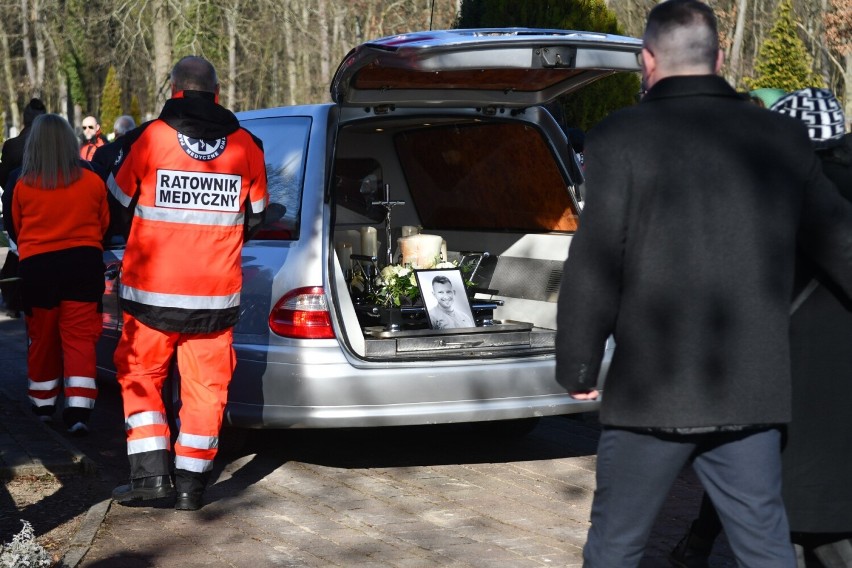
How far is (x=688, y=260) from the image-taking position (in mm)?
3109

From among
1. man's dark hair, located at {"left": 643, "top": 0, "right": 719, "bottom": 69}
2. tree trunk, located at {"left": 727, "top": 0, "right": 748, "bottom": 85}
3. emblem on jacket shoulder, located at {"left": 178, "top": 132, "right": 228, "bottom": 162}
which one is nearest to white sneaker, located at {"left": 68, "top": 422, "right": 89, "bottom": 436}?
emblem on jacket shoulder, located at {"left": 178, "top": 132, "right": 228, "bottom": 162}

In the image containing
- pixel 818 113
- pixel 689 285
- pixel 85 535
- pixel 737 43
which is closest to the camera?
pixel 689 285

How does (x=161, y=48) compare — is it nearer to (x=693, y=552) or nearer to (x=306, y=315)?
(x=306, y=315)

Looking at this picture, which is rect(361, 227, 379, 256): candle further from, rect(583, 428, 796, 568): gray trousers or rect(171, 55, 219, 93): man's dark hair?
rect(583, 428, 796, 568): gray trousers

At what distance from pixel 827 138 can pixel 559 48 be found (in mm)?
2058

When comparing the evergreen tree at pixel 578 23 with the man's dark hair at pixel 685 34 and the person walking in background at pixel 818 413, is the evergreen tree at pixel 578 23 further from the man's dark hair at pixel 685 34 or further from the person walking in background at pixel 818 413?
the man's dark hair at pixel 685 34

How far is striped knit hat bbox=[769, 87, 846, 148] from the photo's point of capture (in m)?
3.77

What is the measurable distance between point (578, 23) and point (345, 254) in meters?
4.68

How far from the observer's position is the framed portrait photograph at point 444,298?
6.62 m

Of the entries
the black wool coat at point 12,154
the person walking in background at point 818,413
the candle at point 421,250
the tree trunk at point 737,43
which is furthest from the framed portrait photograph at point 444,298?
the tree trunk at point 737,43

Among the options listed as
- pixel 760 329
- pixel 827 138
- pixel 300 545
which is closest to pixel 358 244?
pixel 300 545

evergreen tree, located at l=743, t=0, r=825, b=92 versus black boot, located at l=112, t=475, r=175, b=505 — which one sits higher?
evergreen tree, located at l=743, t=0, r=825, b=92

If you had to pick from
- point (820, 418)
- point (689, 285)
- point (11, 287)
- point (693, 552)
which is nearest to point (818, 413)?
point (820, 418)

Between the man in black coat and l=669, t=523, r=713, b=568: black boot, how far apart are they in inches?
52.1
